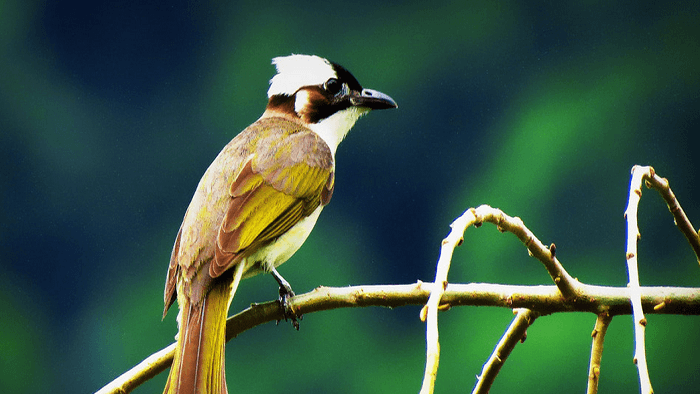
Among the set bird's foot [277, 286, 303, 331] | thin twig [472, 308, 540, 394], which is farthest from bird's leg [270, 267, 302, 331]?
thin twig [472, 308, 540, 394]

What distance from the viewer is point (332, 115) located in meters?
2.29

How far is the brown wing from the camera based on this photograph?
1676 mm

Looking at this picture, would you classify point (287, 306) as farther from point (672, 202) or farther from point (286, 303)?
point (672, 202)

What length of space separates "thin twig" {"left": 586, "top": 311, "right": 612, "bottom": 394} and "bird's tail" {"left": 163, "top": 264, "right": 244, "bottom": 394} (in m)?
0.59

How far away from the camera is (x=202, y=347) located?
1.47 meters

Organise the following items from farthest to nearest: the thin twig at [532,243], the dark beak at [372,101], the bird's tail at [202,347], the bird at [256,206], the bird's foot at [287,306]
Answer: the dark beak at [372,101] < the bird's foot at [287,306] < the bird at [256,206] < the bird's tail at [202,347] < the thin twig at [532,243]

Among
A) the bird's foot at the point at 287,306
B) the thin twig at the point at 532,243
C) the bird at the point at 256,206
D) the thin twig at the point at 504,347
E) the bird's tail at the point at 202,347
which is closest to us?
the thin twig at the point at 532,243

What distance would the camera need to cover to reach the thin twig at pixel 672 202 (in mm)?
1245

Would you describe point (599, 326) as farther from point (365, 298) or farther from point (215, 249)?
point (215, 249)

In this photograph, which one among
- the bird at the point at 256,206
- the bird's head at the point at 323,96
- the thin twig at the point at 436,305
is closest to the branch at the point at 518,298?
the bird at the point at 256,206

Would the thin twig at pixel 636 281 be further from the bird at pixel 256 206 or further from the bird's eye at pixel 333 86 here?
the bird's eye at pixel 333 86

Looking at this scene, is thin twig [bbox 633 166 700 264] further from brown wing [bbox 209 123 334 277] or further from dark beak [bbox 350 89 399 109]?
dark beak [bbox 350 89 399 109]

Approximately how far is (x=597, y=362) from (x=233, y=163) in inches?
37.7

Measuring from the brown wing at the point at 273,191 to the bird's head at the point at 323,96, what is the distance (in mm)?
144
